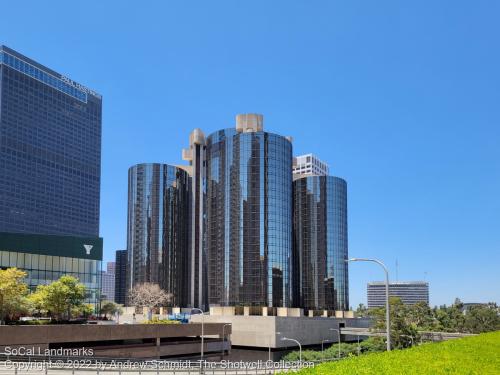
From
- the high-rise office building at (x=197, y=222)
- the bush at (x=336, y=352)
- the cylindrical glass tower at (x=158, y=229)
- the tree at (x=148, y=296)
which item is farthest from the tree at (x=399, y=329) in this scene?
the cylindrical glass tower at (x=158, y=229)

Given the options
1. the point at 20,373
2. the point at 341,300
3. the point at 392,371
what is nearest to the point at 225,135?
the point at 341,300

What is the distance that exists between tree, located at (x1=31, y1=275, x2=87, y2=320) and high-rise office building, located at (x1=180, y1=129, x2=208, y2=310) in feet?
302

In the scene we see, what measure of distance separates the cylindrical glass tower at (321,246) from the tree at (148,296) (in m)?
42.9

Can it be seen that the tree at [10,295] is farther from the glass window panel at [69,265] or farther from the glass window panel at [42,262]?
the glass window panel at [69,265]

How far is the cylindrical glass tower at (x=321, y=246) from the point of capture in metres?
177

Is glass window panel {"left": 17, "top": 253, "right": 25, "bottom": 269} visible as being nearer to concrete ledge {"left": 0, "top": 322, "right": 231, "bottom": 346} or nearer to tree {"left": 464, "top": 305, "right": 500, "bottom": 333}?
concrete ledge {"left": 0, "top": 322, "right": 231, "bottom": 346}

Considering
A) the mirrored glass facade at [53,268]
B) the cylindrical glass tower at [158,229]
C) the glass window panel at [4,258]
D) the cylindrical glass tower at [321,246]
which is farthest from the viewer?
the cylindrical glass tower at [158,229]

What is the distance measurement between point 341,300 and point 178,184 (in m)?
66.1

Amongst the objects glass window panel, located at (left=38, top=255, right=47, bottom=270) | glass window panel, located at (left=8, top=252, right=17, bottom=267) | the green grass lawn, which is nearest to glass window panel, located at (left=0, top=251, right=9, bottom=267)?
glass window panel, located at (left=8, top=252, right=17, bottom=267)

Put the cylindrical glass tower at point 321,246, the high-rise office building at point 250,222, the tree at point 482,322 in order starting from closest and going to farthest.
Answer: the high-rise office building at point 250,222, the tree at point 482,322, the cylindrical glass tower at point 321,246

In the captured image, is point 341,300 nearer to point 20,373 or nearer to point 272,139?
point 272,139

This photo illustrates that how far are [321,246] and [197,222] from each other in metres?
43.1

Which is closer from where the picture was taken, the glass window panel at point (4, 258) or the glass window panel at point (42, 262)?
the glass window panel at point (4, 258)

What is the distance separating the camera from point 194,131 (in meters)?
189
